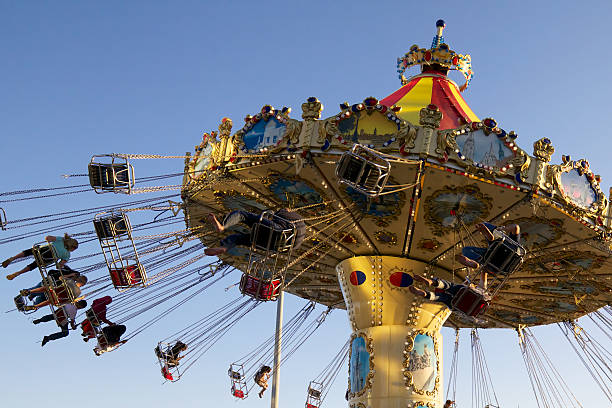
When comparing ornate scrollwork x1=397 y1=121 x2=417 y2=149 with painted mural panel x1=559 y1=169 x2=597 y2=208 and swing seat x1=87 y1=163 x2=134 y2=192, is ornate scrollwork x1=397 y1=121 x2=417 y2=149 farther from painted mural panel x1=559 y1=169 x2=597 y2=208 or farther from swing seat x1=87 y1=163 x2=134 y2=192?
swing seat x1=87 y1=163 x2=134 y2=192

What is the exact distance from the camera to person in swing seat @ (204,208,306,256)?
1102 centimetres

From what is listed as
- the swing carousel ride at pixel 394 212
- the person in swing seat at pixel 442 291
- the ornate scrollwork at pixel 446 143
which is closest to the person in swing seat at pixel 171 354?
the swing carousel ride at pixel 394 212

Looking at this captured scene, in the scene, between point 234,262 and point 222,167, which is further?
point 234,262

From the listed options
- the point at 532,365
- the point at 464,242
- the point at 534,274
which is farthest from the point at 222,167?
the point at 532,365

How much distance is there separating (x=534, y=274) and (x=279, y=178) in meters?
5.93

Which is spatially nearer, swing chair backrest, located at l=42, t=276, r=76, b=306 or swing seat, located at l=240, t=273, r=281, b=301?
swing chair backrest, located at l=42, t=276, r=76, b=306

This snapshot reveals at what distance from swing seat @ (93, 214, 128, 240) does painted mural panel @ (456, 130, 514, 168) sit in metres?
5.54

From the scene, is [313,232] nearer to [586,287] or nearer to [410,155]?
[410,155]

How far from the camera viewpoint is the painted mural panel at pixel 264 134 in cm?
1222

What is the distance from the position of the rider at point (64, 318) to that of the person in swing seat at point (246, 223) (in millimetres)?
2809

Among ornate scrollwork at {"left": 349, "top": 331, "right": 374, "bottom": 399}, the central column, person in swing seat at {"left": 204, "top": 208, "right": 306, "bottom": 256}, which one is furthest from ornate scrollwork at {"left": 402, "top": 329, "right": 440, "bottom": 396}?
person in swing seat at {"left": 204, "top": 208, "right": 306, "bottom": 256}

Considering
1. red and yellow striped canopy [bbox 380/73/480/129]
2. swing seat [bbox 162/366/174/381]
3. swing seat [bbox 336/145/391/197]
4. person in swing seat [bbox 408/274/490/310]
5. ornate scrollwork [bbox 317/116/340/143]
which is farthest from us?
swing seat [bbox 162/366/174/381]

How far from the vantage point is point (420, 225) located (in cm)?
1384

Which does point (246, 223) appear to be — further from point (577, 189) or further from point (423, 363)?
point (577, 189)
